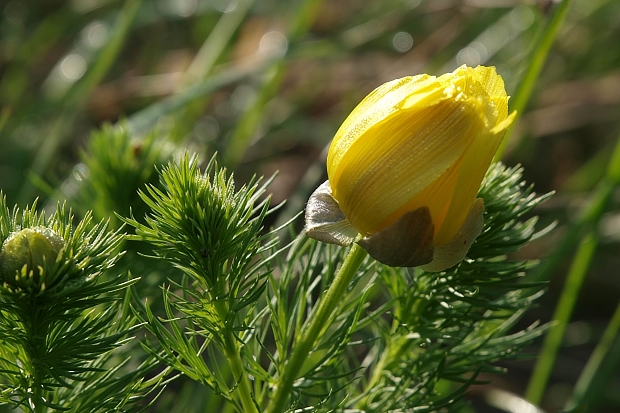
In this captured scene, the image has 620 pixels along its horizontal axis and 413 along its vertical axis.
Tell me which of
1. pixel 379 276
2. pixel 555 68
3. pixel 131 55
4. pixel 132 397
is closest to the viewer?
pixel 132 397

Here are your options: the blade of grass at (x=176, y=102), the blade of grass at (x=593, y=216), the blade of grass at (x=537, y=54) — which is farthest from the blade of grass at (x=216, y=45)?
the blade of grass at (x=593, y=216)

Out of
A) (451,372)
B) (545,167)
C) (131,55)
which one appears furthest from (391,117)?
(131,55)

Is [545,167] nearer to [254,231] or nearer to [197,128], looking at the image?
[197,128]

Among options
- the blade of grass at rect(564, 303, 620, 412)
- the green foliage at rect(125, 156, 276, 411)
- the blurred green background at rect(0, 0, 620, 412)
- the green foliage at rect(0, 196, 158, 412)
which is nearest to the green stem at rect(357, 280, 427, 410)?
the green foliage at rect(125, 156, 276, 411)

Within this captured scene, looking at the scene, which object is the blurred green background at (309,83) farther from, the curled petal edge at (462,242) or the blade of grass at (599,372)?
the curled petal edge at (462,242)

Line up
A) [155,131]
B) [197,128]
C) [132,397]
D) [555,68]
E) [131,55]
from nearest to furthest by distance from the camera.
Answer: [132,397] → [155,131] → [197,128] → [555,68] → [131,55]

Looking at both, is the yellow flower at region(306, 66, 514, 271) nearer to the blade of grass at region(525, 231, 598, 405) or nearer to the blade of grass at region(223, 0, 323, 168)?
the blade of grass at region(525, 231, 598, 405)
